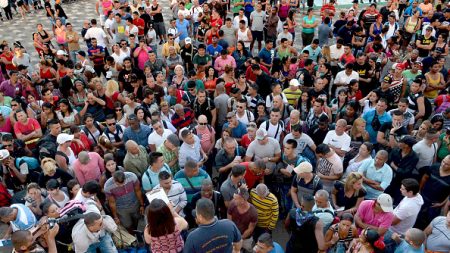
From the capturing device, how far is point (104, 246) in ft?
16.3

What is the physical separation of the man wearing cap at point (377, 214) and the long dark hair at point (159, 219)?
2398 millimetres

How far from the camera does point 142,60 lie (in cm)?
1016

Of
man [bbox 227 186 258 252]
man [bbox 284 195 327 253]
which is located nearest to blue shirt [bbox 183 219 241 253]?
man [bbox 227 186 258 252]

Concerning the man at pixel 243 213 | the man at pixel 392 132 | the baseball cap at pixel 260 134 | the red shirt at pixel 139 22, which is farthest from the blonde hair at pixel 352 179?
the red shirt at pixel 139 22

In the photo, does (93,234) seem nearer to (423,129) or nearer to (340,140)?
(340,140)

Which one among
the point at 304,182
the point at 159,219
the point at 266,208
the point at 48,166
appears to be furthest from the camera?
the point at 48,166

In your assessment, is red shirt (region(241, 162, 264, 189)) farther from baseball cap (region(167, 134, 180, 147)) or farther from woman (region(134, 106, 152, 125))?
woman (region(134, 106, 152, 125))

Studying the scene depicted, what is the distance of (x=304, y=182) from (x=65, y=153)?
3613mm

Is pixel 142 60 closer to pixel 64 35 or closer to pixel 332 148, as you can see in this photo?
pixel 64 35

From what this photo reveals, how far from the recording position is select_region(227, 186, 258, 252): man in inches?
196

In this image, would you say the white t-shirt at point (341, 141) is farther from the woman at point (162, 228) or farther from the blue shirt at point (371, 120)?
the woman at point (162, 228)

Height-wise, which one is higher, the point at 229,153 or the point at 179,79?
the point at 179,79

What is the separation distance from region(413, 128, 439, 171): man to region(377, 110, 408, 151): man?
0.49 m

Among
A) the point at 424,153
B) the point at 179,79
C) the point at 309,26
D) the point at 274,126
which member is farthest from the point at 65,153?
the point at 309,26
